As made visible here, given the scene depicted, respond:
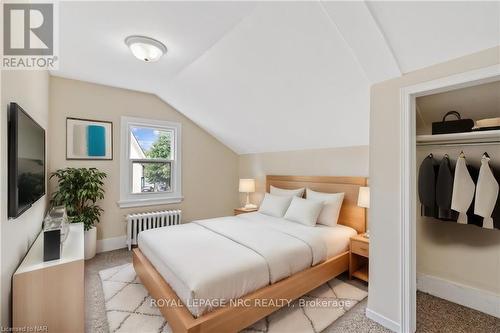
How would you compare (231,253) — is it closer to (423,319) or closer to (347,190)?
(423,319)

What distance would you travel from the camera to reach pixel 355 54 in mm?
1840

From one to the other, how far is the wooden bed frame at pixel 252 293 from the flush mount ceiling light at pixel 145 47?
6.95 ft

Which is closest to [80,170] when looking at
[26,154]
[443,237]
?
[26,154]

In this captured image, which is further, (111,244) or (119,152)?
(119,152)

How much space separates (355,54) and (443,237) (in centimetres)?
204

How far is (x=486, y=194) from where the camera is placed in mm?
1865

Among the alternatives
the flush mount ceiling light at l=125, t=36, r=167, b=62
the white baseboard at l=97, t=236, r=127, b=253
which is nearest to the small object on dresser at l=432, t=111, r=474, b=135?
the flush mount ceiling light at l=125, t=36, r=167, b=62

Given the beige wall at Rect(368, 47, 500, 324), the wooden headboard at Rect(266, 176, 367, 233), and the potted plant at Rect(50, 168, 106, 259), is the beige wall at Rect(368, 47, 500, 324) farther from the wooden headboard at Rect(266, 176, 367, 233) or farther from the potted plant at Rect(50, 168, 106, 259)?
the potted plant at Rect(50, 168, 106, 259)

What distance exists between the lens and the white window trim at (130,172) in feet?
12.1

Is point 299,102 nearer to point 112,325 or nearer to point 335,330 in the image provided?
point 335,330

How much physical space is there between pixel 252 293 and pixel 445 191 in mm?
1900

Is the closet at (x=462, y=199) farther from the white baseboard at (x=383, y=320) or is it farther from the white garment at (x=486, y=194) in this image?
the white baseboard at (x=383, y=320)

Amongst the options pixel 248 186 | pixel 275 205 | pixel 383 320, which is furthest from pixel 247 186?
pixel 383 320

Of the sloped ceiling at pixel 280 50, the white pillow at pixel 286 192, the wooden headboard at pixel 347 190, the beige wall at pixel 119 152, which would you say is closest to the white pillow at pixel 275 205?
the white pillow at pixel 286 192
